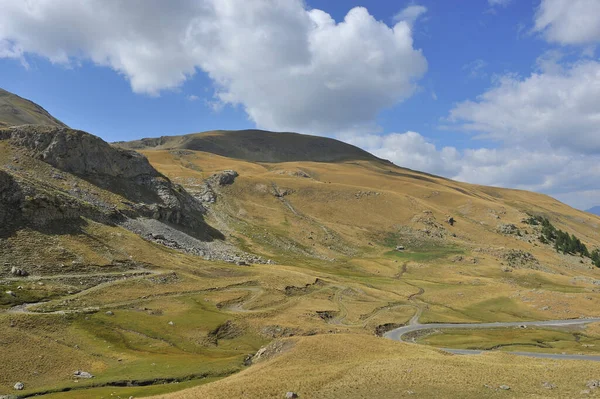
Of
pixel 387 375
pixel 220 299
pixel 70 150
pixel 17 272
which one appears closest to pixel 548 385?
pixel 387 375

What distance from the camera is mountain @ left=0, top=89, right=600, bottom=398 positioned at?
150 feet

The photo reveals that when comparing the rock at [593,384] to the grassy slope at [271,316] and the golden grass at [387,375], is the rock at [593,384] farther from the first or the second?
the grassy slope at [271,316]

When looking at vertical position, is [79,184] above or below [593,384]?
above

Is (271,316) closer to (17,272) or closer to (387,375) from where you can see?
(387,375)

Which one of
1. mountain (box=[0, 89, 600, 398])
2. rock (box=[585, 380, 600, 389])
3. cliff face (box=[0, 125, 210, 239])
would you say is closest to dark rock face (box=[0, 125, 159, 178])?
cliff face (box=[0, 125, 210, 239])

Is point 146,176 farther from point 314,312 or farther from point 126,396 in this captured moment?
point 126,396

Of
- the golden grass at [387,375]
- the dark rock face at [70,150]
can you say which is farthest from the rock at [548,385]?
the dark rock face at [70,150]

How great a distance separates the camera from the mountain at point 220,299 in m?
45.8

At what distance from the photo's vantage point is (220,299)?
94.6 metres

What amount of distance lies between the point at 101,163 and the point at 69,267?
71.1 m

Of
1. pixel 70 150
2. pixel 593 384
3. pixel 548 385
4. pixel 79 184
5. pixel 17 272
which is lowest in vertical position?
pixel 17 272

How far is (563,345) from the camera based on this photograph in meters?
87.7

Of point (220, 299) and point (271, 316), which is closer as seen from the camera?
point (271, 316)

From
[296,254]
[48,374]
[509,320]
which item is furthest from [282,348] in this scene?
[296,254]
